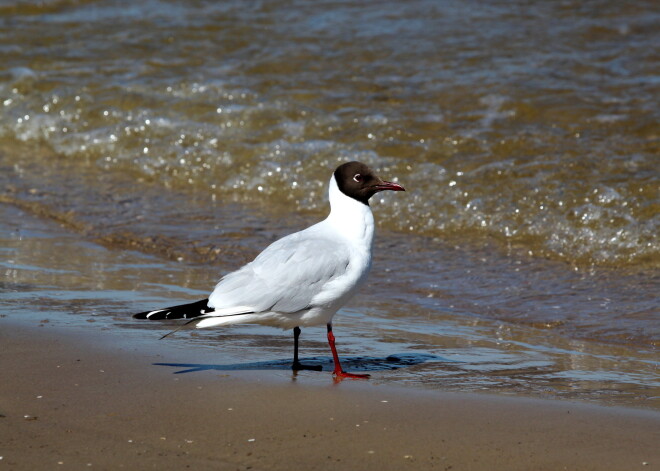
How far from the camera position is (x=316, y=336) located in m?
5.19

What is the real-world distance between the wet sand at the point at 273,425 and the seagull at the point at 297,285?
0.24m

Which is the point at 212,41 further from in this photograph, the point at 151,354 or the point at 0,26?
the point at 151,354

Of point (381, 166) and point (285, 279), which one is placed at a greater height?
point (381, 166)

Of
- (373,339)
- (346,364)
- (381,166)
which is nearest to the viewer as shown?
(346,364)

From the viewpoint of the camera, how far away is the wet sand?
3242 mm

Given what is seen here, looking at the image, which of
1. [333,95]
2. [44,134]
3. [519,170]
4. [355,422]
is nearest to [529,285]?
[519,170]

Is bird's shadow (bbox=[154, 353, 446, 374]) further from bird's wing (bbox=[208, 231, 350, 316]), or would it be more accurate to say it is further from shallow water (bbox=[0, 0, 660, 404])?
bird's wing (bbox=[208, 231, 350, 316])

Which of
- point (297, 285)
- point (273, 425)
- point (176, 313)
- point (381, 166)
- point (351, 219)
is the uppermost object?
point (381, 166)

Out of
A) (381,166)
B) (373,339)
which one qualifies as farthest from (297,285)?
(381,166)

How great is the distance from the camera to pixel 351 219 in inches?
184

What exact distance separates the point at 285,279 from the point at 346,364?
0.53 meters

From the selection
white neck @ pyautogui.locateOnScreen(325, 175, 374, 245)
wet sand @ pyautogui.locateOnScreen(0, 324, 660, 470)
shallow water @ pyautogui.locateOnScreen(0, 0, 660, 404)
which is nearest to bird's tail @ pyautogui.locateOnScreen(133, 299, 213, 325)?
wet sand @ pyautogui.locateOnScreen(0, 324, 660, 470)

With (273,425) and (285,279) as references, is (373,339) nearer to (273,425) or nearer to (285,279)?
(285,279)

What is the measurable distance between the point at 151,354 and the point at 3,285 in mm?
1529
